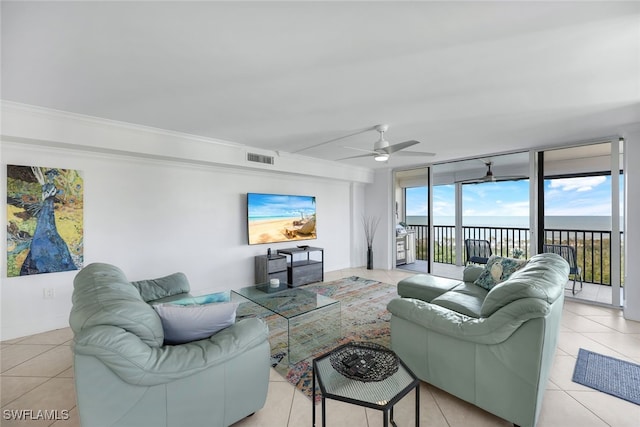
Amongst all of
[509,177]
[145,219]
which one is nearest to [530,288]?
[145,219]

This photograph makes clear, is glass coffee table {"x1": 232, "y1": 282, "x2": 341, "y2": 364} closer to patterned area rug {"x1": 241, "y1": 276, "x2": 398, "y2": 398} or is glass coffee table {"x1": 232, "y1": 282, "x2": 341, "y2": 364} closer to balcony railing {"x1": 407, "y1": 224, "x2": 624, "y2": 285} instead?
patterned area rug {"x1": 241, "y1": 276, "x2": 398, "y2": 398}

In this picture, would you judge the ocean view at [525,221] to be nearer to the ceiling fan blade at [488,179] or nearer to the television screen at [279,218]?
the ceiling fan blade at [488,179]

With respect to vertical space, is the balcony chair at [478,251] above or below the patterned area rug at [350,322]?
above

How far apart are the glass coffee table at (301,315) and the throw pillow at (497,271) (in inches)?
65.7

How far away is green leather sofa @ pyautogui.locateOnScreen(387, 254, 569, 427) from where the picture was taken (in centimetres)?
156

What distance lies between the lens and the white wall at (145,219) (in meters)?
2.95

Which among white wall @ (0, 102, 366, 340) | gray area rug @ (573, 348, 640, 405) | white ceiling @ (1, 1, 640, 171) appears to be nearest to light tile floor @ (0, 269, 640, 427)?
gray area rug @ (573, 348, 640, 405)

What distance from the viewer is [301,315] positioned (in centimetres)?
268

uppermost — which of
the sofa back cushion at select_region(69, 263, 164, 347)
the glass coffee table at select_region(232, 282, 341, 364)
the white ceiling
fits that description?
the white ceiling

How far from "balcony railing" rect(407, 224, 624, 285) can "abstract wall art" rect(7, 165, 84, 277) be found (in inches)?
226

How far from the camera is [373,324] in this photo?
3191mm

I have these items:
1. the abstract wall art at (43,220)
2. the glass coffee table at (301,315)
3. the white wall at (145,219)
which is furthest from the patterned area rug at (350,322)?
the abstract wall art at (43,220)

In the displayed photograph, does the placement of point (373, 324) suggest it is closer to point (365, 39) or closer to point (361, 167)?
point (365, 39)

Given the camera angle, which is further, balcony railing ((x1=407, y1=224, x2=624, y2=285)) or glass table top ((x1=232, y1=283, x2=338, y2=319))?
balcony railing ((x1=407, y1=224, x2=624, y2=285))
